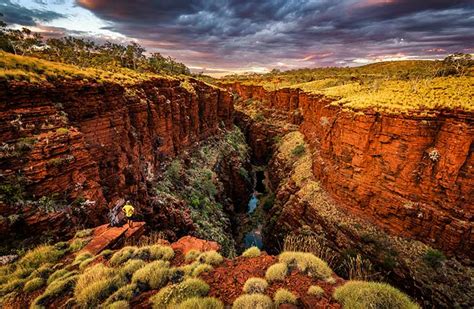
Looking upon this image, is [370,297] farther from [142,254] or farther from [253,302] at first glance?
[142,254]

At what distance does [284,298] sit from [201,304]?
210cm

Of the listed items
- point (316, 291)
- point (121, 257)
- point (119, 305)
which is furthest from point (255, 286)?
point (121, 257)

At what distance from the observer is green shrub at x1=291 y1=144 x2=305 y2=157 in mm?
39688

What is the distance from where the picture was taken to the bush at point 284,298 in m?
5.95

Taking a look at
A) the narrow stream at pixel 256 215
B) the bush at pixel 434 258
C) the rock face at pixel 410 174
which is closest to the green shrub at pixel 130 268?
the narrow stream at pixel 256 215

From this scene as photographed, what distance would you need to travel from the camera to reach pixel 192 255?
8.86 metres

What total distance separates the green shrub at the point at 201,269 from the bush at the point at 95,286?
Result: 7.40 ft

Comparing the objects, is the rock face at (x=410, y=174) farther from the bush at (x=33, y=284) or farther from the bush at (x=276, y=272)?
the bush at (x=33, y=284)

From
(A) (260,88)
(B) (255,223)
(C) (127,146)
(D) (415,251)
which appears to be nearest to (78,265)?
(C) (127,146)

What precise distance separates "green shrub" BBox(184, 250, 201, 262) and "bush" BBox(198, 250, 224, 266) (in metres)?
0.35

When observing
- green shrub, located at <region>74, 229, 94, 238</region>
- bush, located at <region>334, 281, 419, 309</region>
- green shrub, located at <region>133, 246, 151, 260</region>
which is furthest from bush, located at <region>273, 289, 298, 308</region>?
green shrub, located at <region>74, 229, 94, 238</region>

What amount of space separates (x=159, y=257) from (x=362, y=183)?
19.8m

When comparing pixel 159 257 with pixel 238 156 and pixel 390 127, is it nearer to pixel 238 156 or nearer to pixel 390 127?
pixel 390 127

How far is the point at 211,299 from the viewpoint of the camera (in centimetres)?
583
